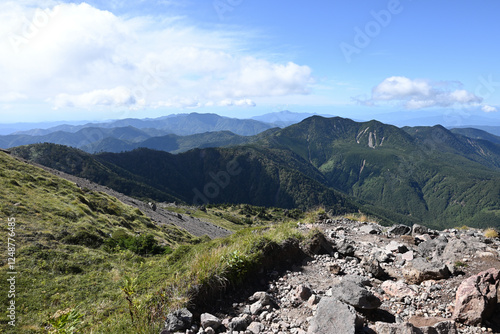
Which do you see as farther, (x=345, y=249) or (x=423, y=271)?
(x=345, y=249)

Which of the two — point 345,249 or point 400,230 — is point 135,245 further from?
point 400,230

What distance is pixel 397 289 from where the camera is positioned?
719 cm

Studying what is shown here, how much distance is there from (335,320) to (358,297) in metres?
1.07

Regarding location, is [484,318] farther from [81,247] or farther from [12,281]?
[81,247]

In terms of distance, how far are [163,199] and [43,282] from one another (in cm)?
18545

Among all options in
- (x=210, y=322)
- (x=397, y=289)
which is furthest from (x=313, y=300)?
(x=397, y=289)

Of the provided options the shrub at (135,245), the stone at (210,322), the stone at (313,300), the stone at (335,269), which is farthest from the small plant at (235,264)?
the shrub at (135,245)

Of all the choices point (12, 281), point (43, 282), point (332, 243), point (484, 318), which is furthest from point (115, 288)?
point (484, 318)

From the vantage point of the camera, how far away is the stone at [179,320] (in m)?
5.52

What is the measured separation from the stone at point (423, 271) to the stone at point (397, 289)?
0.84 meters

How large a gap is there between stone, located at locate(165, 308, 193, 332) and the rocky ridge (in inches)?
0.7
